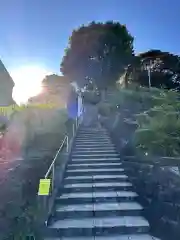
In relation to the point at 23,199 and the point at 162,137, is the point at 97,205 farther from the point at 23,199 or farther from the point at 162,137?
the point at 162,137

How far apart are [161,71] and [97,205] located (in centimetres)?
1951

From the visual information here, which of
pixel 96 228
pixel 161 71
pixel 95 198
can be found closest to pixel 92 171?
pixel 95 198

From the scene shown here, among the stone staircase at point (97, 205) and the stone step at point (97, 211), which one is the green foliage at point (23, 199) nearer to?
the stone staircase at point (97, 205)

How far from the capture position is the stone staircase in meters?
4.92

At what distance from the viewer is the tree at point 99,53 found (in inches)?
953

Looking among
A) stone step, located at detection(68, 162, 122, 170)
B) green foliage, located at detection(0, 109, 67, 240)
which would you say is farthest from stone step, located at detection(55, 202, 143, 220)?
stone step, located at detection(68, 162, 122, 170)

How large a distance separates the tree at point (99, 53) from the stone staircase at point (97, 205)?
56.1 ft

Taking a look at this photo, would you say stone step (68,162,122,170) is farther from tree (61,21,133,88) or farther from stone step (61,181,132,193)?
tree (61,21,133,88)

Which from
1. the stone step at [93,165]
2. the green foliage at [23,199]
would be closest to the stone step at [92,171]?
the stone step at [93,165]

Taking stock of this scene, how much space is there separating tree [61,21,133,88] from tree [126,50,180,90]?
2.23 meters

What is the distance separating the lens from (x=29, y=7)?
25.2ft

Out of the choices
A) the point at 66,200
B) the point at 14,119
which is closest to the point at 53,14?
the point at 14,119

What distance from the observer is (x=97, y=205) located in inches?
229

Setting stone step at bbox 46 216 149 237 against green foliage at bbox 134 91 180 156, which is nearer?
stone step at bbox 46 216 149 237
